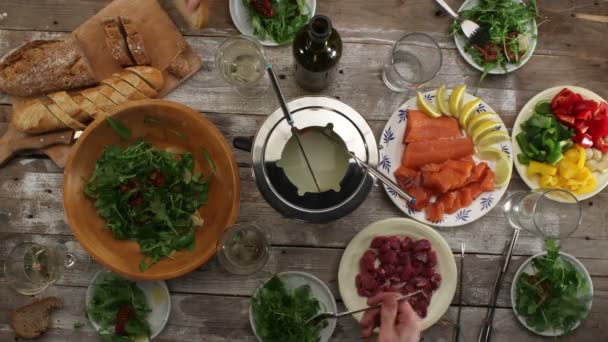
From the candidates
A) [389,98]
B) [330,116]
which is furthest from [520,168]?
[330,116]

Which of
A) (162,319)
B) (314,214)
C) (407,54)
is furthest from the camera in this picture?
(407,54)

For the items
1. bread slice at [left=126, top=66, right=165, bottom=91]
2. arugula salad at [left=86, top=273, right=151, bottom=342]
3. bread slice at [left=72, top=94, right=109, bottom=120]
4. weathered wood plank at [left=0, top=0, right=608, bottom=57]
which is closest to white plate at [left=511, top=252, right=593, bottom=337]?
weathered wood plank at [left=0, top=0, right=608, bottom=57]

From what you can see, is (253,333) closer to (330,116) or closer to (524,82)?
(330,116)

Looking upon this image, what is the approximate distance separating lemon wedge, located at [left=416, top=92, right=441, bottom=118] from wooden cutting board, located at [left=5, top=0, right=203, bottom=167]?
744mm

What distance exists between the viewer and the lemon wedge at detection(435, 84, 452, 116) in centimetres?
161

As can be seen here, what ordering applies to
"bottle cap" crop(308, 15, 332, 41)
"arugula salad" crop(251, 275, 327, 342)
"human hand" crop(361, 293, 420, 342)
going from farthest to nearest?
"arugula salad" crop(251, 275, 327, 342) → "human hand" crop(361, 293, 420, 342) → "bottle cap" crop(308, 15, 332, 41)

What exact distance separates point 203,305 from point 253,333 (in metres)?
0.19

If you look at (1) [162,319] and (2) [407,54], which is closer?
(1) [162,319]

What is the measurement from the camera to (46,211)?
1646 mm

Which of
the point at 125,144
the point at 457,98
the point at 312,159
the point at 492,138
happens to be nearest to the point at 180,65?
the point at 125,144

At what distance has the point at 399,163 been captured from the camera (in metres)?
1.63

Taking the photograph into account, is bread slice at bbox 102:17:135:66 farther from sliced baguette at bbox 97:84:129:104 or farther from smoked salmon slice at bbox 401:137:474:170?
smoked salmon slice at bbox 401:137:474:170

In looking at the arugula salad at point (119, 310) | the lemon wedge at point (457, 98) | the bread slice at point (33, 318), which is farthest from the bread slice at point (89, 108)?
the lemon wedge at point (457, 98)

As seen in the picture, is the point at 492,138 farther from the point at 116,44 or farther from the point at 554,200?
the point at 116,44
